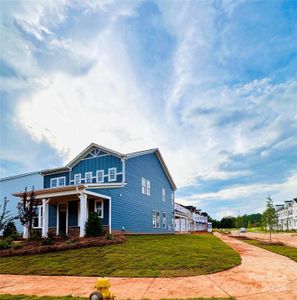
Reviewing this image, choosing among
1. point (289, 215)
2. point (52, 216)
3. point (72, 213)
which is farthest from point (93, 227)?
point (289, 215)

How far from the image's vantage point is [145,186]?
2959cm

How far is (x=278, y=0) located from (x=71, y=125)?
569 inches

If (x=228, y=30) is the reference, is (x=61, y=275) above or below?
below

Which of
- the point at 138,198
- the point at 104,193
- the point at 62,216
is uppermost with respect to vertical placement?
the point at 104,193

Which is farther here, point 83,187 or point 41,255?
point 83,187

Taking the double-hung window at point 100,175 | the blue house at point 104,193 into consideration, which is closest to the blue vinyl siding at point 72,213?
the blue house at point 104,193

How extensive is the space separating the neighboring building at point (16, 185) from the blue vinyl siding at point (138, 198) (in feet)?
36.6

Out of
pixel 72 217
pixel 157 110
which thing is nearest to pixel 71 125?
pixel 157 110

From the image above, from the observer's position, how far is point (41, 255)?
15.0m

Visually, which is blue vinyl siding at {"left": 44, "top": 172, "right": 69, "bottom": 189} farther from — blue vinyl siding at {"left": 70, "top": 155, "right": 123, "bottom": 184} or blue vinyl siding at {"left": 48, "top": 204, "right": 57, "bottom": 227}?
blue vinyl siding at {"left": 48, "top": 204, "right": 57, "bottom": 227}

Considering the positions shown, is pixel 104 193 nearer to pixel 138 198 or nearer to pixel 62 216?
pixel 138 198

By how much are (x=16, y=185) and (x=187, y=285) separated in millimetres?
32650

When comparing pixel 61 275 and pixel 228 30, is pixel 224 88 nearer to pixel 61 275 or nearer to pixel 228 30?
pixel 228 30

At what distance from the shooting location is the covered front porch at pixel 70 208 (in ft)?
68.1
